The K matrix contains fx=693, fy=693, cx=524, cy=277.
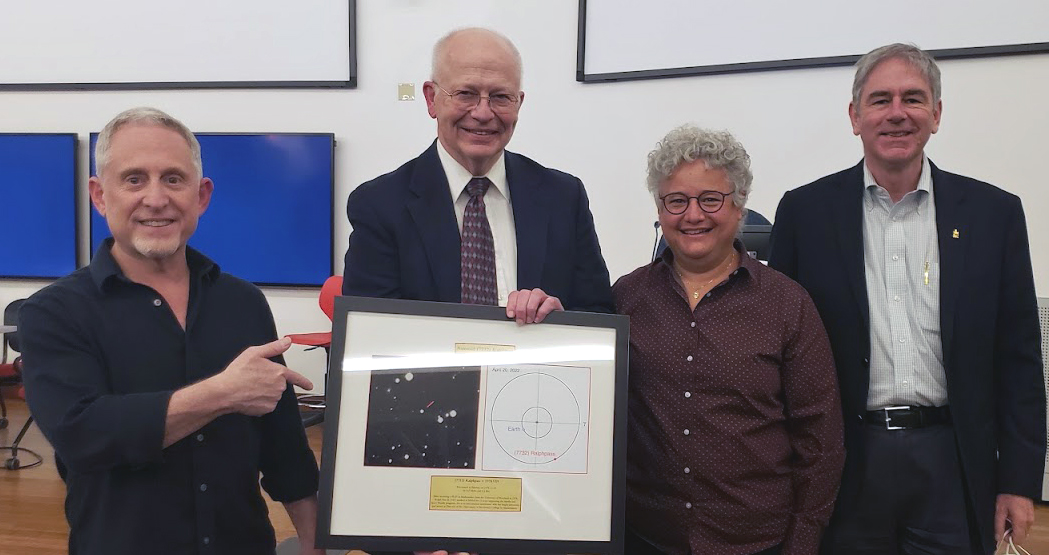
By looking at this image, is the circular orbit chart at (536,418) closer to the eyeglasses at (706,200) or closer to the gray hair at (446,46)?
the eyeglasses at (706,200)

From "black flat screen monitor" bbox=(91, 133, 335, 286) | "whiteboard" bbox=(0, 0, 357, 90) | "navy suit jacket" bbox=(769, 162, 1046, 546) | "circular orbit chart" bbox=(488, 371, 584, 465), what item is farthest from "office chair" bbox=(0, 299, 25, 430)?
"navy suit jacket" bbox=(769, 162, 1046, 546)

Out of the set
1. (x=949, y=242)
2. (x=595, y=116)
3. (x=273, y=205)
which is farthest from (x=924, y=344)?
(x=273, y=205)

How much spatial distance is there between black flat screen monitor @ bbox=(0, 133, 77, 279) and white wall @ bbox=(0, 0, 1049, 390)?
19 centimetres

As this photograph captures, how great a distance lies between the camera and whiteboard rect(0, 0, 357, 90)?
5.37 meters

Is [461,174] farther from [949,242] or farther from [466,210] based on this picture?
[949,242]

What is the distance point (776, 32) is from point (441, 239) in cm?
366

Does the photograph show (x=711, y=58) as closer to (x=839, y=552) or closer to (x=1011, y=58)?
(x=1011, y=58)

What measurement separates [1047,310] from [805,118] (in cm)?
170

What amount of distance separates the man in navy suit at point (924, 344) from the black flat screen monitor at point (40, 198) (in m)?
5.89

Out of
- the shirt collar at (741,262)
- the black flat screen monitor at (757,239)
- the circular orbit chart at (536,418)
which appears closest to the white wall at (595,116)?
the black flat screen monitor at (757,239)

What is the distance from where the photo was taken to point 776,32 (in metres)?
4.39

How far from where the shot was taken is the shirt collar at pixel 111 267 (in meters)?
1.35

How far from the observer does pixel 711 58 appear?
180 inches

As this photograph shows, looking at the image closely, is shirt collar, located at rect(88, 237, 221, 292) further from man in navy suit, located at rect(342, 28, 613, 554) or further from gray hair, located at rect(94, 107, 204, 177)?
man in navy suit, located at rect(342, 28, 613, 554)
